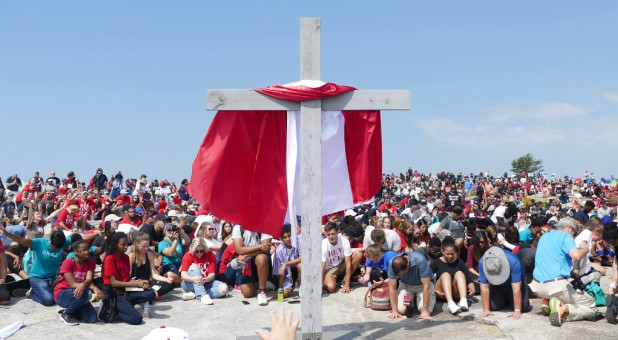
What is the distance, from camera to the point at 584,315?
7676mm

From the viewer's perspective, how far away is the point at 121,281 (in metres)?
8.53

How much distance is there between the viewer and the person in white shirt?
33.6 feet

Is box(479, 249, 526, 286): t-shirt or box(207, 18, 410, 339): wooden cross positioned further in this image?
box(479, 249, 526, 286): t-shirt

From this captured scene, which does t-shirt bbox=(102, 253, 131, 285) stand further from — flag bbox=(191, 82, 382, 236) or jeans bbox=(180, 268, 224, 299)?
flag bbox=(191, 82, 382, 236)

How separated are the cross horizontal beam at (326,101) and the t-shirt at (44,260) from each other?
4762mm

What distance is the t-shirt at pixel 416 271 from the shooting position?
8531mm

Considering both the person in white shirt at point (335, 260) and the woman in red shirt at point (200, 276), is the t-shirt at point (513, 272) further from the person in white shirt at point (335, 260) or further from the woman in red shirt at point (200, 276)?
the woman in red shirt at point (200, 276)

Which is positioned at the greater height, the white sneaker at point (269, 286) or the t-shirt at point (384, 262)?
the t-shirt at point (384, 262)

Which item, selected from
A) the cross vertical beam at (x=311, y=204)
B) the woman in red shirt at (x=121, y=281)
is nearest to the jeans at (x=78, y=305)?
the woman in red shirt at (x=121, y=281)

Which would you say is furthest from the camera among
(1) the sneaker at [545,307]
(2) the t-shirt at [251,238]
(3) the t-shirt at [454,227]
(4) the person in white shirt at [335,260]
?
(3) the t-shirt at [454,227]

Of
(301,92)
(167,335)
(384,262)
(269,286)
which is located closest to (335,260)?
(384,262)

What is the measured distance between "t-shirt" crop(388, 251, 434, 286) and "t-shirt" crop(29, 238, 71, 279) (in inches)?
217

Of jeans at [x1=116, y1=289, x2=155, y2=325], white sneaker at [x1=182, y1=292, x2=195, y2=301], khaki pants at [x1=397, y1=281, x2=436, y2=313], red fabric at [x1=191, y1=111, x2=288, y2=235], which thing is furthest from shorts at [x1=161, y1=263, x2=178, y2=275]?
khaki pants at [x1=397, y1=281, x2=436, y2=313]

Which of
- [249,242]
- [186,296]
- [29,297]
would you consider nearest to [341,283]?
[249,242]
